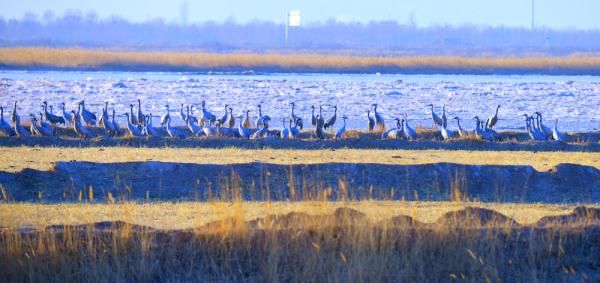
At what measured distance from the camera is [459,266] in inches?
344

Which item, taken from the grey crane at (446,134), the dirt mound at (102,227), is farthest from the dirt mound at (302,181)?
the grey crane at (446,134)

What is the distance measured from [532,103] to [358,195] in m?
20.3

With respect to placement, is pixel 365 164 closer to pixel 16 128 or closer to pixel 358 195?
pixel 358 195

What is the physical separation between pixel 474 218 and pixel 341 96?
79.4ft

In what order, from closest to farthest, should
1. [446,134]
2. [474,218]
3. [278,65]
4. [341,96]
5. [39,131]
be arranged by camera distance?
[474,218] → [39,131] → [446,134] → [341,96] → [278,65]

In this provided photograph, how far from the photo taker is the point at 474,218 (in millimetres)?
9531

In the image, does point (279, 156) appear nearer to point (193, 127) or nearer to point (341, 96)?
point (193, 127)

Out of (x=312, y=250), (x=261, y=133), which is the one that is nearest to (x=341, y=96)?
(x=261, y=133)

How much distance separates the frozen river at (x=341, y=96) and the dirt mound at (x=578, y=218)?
14.7 meters

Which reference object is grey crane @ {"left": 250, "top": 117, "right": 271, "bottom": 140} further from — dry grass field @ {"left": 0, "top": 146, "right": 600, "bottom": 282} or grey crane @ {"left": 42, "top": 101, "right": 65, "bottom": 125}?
dry grass field @ {"left": 0, "top": 146, "right": 600, "bottom": 282}

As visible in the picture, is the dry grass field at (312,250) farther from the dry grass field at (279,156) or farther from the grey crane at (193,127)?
the grey crane at (193,127)

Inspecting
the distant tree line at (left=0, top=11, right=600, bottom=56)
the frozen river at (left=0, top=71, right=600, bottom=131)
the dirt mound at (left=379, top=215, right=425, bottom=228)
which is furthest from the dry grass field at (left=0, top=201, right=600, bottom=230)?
the distant tree line at (left=0, top=11, right=600, bottom=56)

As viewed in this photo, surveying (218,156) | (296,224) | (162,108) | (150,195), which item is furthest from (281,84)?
(296,224)

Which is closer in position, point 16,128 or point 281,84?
point 16,128
